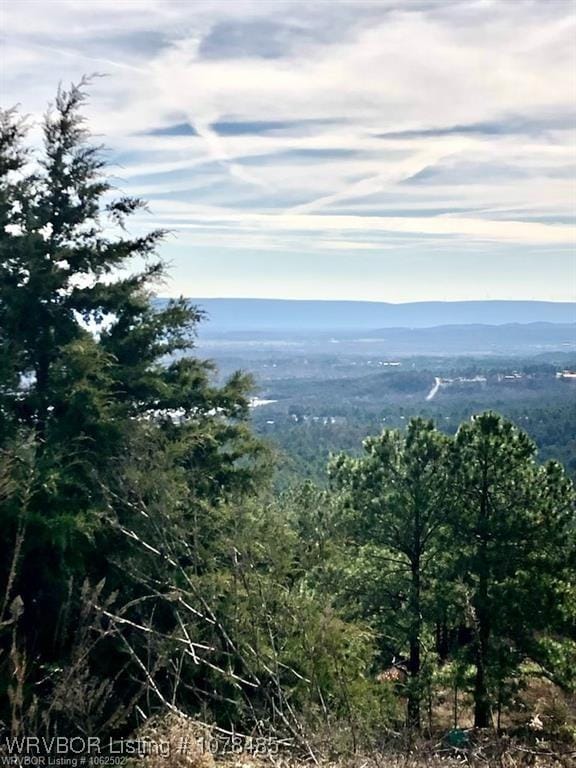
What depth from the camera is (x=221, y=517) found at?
30.6 feet

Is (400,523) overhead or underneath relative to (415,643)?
overhead

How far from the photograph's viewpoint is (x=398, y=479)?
12445 millimetres

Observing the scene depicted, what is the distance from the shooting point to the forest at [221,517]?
773 centimetres

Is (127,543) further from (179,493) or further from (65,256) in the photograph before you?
(65,256)

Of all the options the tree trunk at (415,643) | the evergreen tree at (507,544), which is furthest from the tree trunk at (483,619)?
the tree trunk at (415,643)

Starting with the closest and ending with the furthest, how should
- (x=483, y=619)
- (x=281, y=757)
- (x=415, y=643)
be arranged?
(x=281, y=757) < (x=483, y=619) < (x=415, y=643)

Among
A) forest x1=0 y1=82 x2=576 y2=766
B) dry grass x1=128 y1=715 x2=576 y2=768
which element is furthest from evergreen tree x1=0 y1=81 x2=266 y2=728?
dry grass x1=128 y1=715 x2=576 y2=768

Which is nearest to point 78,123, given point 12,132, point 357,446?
point 12,132

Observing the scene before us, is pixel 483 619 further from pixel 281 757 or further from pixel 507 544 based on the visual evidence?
pixel 281 757

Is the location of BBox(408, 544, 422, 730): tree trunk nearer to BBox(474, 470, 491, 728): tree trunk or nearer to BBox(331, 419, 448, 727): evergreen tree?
BBox(331, 419, 448, 727): evergreen tree

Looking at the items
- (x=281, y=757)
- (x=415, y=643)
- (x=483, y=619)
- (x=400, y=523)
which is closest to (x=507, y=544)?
(x=483, y=619)

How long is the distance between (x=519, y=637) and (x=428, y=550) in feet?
7.22

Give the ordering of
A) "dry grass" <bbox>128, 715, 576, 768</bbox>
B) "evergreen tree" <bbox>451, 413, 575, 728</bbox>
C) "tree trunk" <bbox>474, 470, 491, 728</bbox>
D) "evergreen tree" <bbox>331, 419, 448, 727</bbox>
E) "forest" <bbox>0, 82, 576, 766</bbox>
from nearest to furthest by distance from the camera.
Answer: "dry grass" <bbox>128, 715, 576, 768</bbox> → "forest" <bbox>0, 82, 576, 766</bbox> → "tree trunk" <bbox>474, 470, 491, 728</bbox> → "evergreen tree" <bbox>451, 413, 575, 728</bbox> → "evergreen tree" <bbox>331, 419, 448, 727</bbox>

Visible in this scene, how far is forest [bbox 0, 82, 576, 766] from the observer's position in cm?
773
